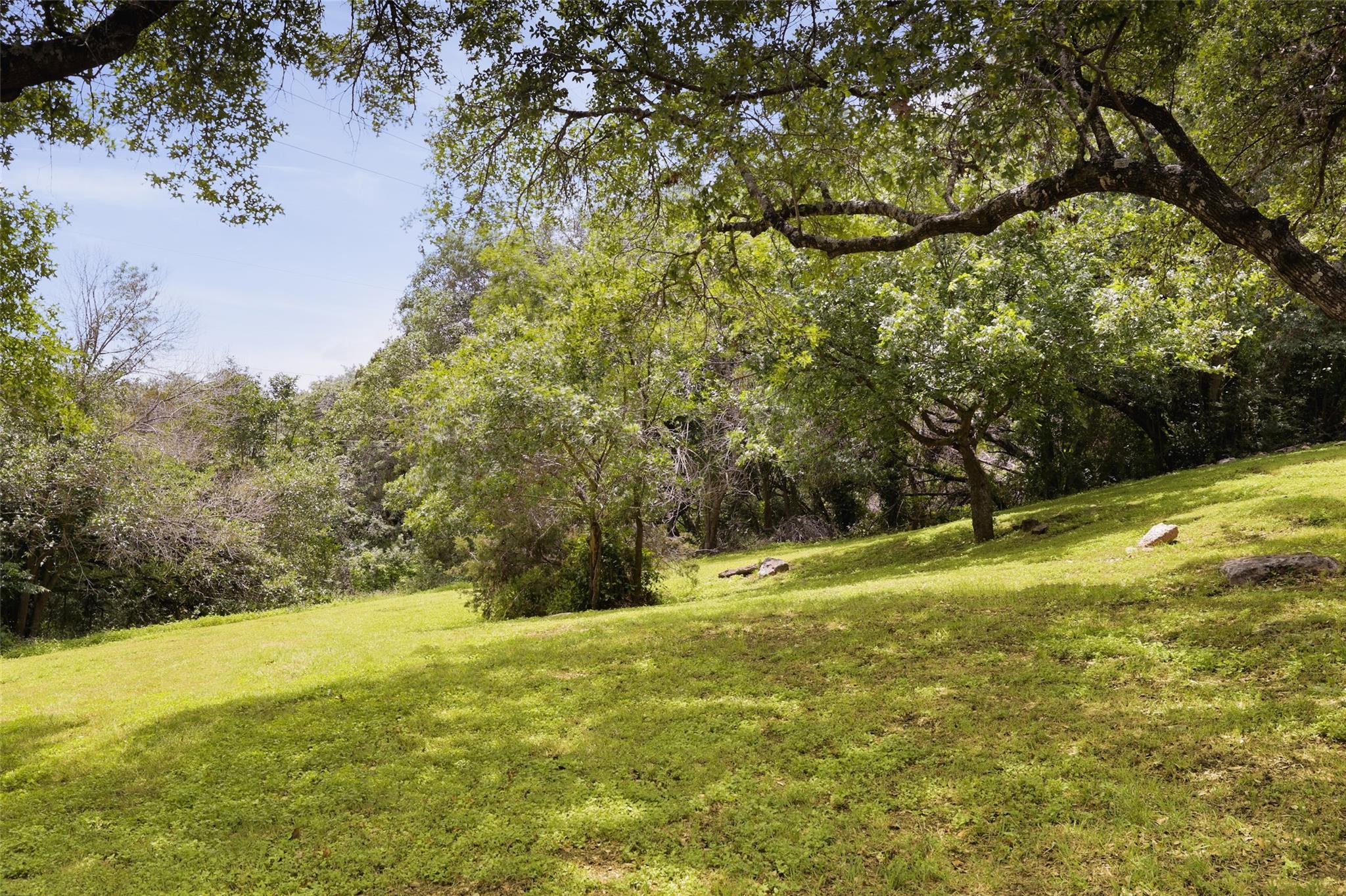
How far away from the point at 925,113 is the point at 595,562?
9.30 m

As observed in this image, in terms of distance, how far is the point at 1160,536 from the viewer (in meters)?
10.4

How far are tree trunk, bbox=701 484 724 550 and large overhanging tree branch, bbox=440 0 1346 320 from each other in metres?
18.3

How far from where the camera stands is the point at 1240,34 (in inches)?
339

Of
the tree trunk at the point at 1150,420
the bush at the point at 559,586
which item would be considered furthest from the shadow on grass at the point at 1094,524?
the tree trunk at the point at 1150,420

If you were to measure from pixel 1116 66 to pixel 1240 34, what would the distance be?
2.02 metres

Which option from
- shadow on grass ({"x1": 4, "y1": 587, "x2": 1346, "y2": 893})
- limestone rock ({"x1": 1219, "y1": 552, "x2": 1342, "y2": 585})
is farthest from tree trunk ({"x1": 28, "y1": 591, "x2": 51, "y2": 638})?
limestone rock ({"x1": 1219, "y1": 552, "x2": 1342, "y2": 585})

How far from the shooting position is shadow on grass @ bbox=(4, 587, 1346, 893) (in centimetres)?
360

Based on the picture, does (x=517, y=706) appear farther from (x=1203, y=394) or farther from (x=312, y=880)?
(x=1203, y=394)

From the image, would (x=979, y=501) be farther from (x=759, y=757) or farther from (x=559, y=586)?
(x=759, y=757)

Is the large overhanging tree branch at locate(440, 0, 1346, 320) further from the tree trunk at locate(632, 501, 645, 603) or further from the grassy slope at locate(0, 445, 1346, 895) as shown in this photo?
the tree trunk at locate(632, 501, 645, 603)

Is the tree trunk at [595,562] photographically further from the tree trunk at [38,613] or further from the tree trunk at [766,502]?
the tree trunk at [766,502]

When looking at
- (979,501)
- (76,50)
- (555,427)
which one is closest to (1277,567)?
(979,501)

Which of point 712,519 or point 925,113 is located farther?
point 712,519

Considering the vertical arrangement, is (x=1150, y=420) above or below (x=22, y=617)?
above
